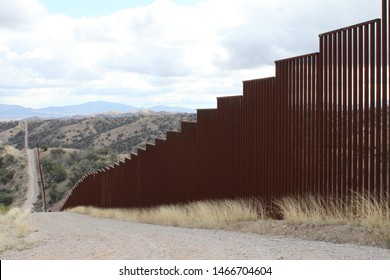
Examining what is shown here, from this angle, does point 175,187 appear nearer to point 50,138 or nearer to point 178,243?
point 178,243

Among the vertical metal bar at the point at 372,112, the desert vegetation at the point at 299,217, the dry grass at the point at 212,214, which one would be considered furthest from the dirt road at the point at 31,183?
the vertical metal bar at the point at 372,112

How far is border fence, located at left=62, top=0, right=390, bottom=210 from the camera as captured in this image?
1226 centimetres

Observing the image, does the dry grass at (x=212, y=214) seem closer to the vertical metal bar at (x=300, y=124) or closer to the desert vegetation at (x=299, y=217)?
the desert vegetation at (x=299, y=217)

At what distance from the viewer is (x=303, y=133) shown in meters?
14.6

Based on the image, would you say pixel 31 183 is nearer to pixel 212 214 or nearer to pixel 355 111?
pixel 212 214

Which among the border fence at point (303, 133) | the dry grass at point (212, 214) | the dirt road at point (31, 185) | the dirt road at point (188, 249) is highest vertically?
the border fence at point (303, 133)

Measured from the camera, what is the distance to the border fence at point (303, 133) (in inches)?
483

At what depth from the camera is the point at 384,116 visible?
11.9 metres

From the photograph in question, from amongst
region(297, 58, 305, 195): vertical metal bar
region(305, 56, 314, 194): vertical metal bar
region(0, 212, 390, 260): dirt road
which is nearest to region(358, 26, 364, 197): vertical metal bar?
region(305, 56, 314, 194): vertical metal bar

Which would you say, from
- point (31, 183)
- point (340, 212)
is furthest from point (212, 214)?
point (31, 183)

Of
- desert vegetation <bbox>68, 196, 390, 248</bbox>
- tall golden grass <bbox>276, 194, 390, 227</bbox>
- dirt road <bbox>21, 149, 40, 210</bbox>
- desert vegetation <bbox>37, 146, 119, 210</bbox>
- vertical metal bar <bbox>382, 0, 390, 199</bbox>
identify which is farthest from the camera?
desert vegetation <bbox>37, 146, 119, 210</bbox>

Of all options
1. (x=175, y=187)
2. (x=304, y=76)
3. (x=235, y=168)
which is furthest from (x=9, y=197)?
(x=304, y=76)

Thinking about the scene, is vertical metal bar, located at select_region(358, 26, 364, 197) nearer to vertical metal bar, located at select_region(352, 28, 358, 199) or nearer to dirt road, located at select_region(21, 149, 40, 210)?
vertical metal bar, located at select_region(352, 28, 358, 199)
